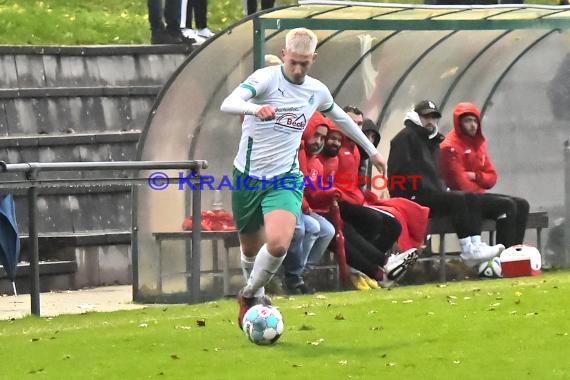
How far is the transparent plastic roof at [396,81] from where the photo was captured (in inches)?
645

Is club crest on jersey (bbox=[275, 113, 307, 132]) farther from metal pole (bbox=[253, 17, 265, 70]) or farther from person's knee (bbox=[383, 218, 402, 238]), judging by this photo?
person's knee (bbox=[383, 218, 402, 238])

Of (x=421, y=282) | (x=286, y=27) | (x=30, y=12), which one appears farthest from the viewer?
(x=30, y=12)

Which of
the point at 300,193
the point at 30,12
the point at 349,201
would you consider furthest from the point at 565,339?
the point at 30,12

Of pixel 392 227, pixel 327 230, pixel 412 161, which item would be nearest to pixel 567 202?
pixel 412 161

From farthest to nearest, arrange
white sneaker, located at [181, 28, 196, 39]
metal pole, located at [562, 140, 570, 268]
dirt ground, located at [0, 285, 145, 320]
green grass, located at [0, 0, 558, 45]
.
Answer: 1. green grass, located at [0, 0, 558, 45]
2. white sneaker, located at [181, 28, 196, 39]
3. metal pole, located at [562, 140, 570, 268]
4. dirt ground, located at [0, 285, 145, 320]

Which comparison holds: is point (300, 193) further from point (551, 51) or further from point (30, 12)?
point (30, 12)

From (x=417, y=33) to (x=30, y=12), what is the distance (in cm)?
812

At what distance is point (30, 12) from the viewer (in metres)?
25.1

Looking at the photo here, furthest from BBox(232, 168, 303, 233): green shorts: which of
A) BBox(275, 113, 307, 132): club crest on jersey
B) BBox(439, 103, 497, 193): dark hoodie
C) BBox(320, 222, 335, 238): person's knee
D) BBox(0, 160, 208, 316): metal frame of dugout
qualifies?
BBox(439, 103, 497, 193): dark hoodie

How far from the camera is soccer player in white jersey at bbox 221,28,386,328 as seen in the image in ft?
37.9

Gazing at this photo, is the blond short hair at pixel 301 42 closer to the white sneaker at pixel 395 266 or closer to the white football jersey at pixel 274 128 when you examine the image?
the white football jersey at pixel 274 128

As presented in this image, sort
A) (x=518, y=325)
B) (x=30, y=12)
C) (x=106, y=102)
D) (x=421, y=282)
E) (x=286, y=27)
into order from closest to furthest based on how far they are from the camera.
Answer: (x=518, y=325) < (x=286, y=27) < (x=421, y=282) < (x=106, y=102) < (x=30, y=12)

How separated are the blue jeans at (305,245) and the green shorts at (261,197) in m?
3.84

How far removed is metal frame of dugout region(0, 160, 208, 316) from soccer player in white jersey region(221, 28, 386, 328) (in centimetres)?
284
